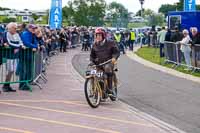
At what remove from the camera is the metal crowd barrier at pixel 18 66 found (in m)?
14.3

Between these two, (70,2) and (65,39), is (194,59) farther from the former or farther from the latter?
(70,2)

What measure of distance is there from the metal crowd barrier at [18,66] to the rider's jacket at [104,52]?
2.56m

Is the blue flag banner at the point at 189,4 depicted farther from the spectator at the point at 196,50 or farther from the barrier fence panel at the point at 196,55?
the barrier fence panel at the point at 196,55

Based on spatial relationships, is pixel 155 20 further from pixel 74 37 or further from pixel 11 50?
pixel 11 50

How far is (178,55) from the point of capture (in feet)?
78.4

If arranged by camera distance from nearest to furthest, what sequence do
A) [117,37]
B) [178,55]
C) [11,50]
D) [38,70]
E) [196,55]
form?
1. [11,50]
2. [38,70]
3. [196,55]
4. [178,55]
5. [117,37]

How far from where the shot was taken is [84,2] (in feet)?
231

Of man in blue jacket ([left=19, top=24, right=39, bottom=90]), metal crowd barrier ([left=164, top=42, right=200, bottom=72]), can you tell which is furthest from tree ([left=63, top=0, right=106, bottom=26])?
man in blue jacket ([left=19, top=24, right=39, bottom=90])

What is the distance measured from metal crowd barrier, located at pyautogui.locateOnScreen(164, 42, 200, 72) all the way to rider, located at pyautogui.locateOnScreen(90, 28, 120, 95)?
8944 millimetres

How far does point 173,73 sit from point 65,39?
18.0 m

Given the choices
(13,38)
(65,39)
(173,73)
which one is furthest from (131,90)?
(65,39)

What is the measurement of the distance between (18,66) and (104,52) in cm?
296

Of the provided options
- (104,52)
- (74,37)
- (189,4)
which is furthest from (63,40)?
(104,52)

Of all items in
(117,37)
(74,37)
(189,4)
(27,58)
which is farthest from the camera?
(74,37)
